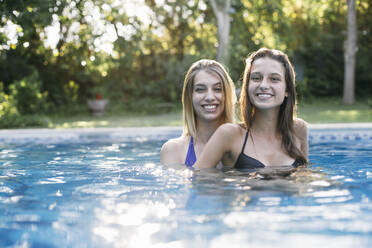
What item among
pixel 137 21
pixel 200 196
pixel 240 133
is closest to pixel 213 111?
pixel 240 133

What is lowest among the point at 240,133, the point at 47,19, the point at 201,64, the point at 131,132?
the point at 131,132

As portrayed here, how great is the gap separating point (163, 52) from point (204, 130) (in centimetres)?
1583

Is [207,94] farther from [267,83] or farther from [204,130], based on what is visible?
[267,83]

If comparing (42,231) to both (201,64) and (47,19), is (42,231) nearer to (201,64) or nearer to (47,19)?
(201,64)

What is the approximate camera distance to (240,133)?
150 inches

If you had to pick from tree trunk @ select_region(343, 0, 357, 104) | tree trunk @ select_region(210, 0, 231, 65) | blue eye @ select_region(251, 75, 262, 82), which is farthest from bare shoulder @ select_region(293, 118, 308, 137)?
tree trunk @ select_region(343, 0, 357, 104)

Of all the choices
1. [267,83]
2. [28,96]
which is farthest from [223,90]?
[28,96]

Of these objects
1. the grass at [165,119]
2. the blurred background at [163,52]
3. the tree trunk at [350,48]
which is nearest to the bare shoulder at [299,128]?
the grass at [165,119]

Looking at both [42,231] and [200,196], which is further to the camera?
[200,196]

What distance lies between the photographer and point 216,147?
3752 mm

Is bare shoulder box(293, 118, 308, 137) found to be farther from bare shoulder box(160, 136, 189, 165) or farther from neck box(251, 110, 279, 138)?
bare shoulder box(160, 136, 189, 165)

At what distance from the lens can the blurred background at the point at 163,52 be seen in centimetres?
1596

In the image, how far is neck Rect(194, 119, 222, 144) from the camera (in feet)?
13.8

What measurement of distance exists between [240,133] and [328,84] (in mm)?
18121
